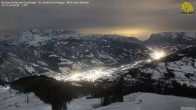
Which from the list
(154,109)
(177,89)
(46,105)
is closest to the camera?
(154,109)

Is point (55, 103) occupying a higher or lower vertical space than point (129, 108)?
lower

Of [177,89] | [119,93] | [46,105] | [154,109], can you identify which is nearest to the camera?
[154,109]

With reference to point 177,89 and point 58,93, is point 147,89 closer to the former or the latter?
point 177,89

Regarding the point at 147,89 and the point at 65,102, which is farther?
the point at 147,89

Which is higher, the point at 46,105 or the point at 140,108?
the point at 140,108

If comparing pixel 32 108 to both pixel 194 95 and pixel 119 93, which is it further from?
pixel 194 95

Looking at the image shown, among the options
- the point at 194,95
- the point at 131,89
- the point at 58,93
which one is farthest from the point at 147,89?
the point at 58,93

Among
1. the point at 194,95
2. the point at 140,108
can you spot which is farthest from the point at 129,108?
the point at 194,95

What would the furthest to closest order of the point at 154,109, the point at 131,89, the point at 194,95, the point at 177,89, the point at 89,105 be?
1. the point at 131,89
2. the point at 177,89
3. the point at 194,95
4. the point at 89,105
5. the point at 154,109

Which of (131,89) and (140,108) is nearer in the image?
(140,108)
